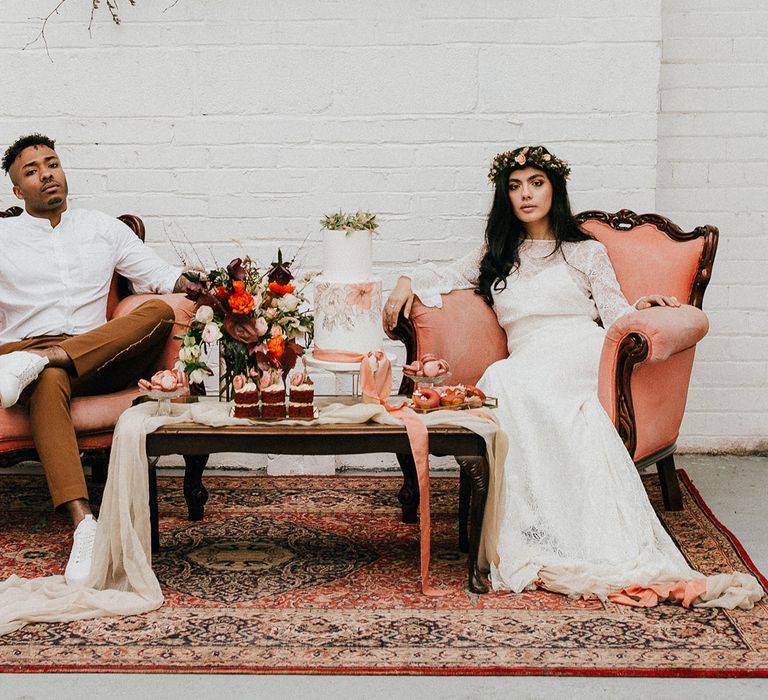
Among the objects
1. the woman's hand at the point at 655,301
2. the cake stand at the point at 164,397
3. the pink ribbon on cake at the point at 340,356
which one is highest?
the woman's hand at the point at 655,301

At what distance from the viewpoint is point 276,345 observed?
279cm

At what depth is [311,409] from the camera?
2.72 m

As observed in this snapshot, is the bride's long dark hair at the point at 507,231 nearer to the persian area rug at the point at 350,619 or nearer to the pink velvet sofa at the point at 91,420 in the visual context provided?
the persian area rug at the point at 350,619

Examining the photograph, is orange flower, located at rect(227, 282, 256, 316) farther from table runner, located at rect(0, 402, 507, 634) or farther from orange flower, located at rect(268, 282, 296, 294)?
table runner, located at rect(0, 402, 507, 634)

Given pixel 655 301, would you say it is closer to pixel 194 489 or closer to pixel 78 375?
pixel 194 489

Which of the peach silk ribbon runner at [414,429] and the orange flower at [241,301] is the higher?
the orange flower at [241,301]

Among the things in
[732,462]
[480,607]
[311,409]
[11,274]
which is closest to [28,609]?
[311,409]

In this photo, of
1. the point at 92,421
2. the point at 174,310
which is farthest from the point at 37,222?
the point at 92,421

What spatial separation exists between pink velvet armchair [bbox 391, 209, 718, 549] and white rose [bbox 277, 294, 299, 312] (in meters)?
0.64

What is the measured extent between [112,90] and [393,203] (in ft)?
4.14

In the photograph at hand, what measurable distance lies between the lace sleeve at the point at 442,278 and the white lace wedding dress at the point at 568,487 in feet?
0.04

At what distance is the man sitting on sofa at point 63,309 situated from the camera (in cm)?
294

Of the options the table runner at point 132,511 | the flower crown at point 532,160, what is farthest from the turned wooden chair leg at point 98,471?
the flower crown at point 532,160

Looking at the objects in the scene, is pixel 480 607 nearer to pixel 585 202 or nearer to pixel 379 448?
pixel 379 448
